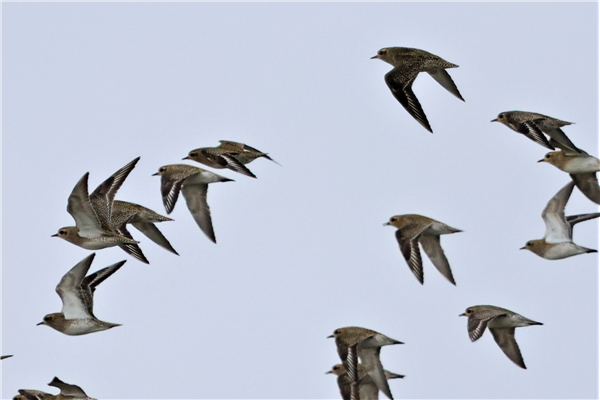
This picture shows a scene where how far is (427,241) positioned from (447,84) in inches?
95.7

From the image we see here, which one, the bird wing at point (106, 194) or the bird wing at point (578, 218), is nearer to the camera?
the bird wing at point (106, 194)

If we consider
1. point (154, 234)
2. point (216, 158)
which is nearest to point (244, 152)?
point (216, 158)

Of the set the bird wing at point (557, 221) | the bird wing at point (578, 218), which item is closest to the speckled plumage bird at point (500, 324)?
the bird wing at point (557, 221)

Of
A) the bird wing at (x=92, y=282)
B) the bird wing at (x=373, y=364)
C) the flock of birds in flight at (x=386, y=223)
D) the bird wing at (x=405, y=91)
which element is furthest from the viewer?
the bird wing at (x=373, y=364)

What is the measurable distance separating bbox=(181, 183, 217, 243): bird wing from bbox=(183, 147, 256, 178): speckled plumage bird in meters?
0.44

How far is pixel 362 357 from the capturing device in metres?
22.9

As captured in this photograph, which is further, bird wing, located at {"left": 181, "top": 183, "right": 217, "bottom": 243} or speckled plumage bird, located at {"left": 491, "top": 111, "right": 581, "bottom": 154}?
bird wing, located at {"left": 181, "top": 183, "right": 217, "bottom": 243}

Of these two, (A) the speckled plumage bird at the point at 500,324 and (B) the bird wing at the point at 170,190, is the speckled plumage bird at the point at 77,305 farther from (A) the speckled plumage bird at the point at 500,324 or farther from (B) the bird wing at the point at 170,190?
(A) the speckled plumage bird at the point at 500,324

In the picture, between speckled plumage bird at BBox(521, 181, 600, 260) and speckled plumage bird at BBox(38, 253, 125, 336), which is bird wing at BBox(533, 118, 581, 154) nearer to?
speckled plumage bird at BBox(521, 181, 600, 260)

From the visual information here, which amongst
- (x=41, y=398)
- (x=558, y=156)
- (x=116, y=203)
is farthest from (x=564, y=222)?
(x=41, y=398)

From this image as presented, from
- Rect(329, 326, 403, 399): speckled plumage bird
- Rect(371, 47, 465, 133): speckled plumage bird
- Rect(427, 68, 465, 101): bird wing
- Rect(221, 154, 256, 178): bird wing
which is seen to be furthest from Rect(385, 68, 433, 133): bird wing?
Rect(329, 326, 403, 399): speckled plumage bird

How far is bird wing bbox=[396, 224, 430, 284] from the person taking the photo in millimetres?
22516

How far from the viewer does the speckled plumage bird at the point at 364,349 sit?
22.4 metres

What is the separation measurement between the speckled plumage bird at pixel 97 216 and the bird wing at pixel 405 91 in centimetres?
421
